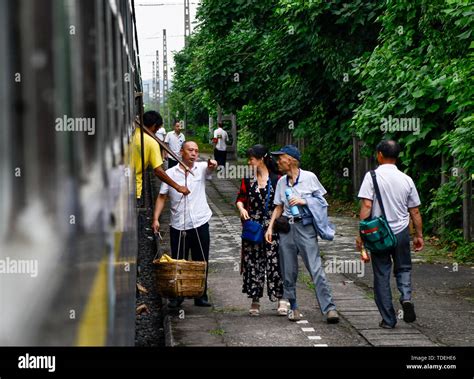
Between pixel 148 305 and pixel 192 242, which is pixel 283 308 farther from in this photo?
pixel 148 305

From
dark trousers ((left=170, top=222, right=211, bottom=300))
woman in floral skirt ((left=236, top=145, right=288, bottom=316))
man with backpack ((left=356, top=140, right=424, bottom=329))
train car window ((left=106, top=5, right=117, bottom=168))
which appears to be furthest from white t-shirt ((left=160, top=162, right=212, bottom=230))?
train car window ((left=106, top=5, right=117, bottom=168))

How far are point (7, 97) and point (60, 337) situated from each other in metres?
0.48

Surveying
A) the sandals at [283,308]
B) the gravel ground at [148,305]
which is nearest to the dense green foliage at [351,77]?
the sandals at [283,308]

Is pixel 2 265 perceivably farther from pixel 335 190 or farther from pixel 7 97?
pixel 335 190

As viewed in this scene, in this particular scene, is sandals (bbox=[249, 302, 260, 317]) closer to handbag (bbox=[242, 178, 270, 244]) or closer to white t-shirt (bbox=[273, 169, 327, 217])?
handbag (bbox=[242, 178, 270, 244])

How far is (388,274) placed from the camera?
27.4ft

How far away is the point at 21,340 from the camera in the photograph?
1.40 metres

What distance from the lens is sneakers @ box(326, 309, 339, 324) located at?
28.1ft

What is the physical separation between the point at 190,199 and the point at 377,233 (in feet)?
A: 6.58

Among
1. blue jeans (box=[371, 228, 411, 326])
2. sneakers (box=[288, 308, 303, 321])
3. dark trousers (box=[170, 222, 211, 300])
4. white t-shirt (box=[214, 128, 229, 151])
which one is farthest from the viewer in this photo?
white t-shirt (box=[214, 128, 229, 151])

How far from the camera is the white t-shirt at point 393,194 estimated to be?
8.21m

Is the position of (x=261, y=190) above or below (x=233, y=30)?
below

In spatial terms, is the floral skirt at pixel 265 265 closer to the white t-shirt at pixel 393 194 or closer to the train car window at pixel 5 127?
the white t-shirt at pixel 393 194
